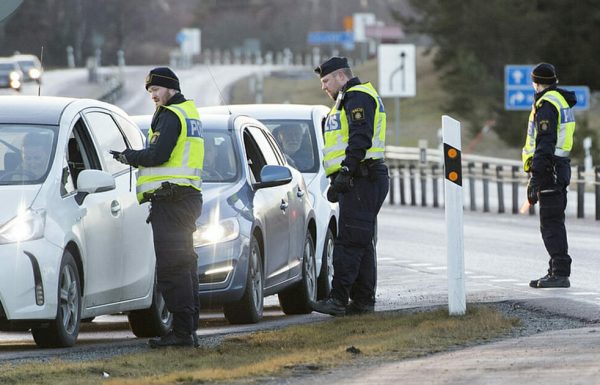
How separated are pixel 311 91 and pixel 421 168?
48.1m

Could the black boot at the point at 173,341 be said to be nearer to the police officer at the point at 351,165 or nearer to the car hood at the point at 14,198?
the car hood at the point at 14,198

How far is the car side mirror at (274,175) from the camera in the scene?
12.8m

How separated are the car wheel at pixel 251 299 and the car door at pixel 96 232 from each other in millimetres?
1417

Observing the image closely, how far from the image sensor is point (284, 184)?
42.6ft

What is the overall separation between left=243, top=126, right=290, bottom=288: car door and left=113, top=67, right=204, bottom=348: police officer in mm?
2094

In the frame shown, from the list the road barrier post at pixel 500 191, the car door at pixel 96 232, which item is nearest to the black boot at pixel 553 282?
the car door at pixel 96 232

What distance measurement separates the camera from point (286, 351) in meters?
10.5

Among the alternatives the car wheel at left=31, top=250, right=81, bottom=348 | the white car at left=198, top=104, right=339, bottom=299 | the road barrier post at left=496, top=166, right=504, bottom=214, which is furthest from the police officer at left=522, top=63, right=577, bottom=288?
the road barrier post at left=496, top=166, right=504, bottom=214

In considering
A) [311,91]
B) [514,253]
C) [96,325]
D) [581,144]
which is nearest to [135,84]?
[311,91]

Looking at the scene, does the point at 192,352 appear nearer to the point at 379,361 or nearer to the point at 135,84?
the point at 379,361

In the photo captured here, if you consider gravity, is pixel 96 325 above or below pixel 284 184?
below

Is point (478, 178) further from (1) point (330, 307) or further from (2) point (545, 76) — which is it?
(1) point (330, 307)

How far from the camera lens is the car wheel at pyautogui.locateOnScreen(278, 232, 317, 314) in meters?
14.3

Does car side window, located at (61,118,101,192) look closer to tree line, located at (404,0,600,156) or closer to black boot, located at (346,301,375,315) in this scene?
black boot, located at (346,301,375,315)
